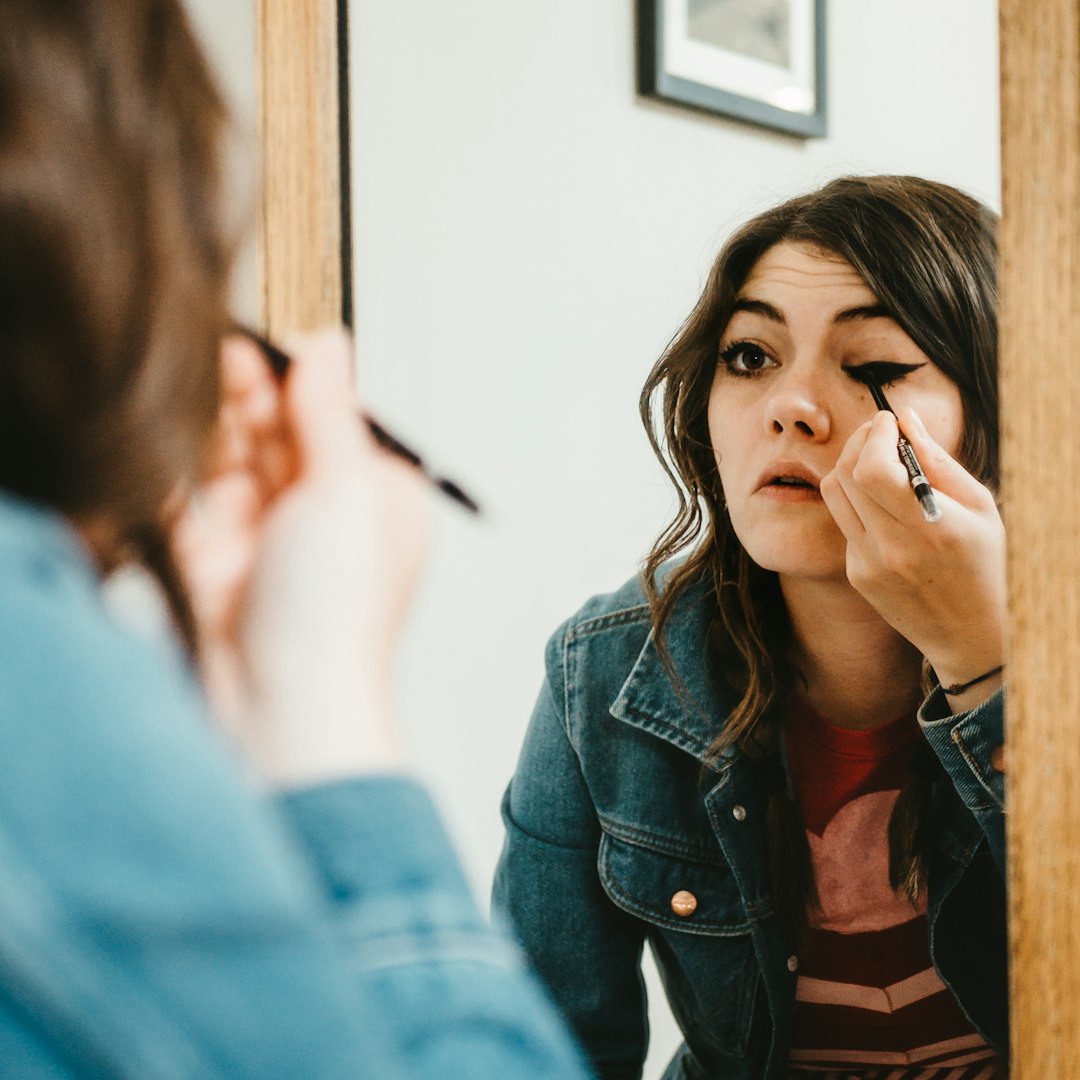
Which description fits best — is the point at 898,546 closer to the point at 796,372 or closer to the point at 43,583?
the point at 796,372

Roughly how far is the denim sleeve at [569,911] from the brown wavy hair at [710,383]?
10 cm

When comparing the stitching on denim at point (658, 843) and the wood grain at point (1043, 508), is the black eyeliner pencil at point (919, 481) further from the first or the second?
the stitching on denim at point (658, 843)

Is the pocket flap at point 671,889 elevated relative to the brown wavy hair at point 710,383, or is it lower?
lower

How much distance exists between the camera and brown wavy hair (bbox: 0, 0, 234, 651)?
25 centimetres

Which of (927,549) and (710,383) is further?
(710,383)

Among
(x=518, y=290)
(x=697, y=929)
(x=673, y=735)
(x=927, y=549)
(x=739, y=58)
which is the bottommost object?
(x=697, y=929)

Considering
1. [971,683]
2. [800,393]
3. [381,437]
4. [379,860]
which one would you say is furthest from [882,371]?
[379,860]

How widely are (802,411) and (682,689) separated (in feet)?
0.61

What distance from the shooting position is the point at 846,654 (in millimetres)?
639

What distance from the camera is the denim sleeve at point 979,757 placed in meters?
0.42

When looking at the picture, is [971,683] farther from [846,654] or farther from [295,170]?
[295,170]

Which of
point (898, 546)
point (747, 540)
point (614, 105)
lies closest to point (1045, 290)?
point (898, 546)

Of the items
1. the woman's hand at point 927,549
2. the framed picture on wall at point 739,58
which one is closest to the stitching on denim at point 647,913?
the woman's hand at point 927,549

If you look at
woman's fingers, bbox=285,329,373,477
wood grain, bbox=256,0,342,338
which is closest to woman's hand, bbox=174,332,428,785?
woman's fingers, bbox=285,329,373,477
